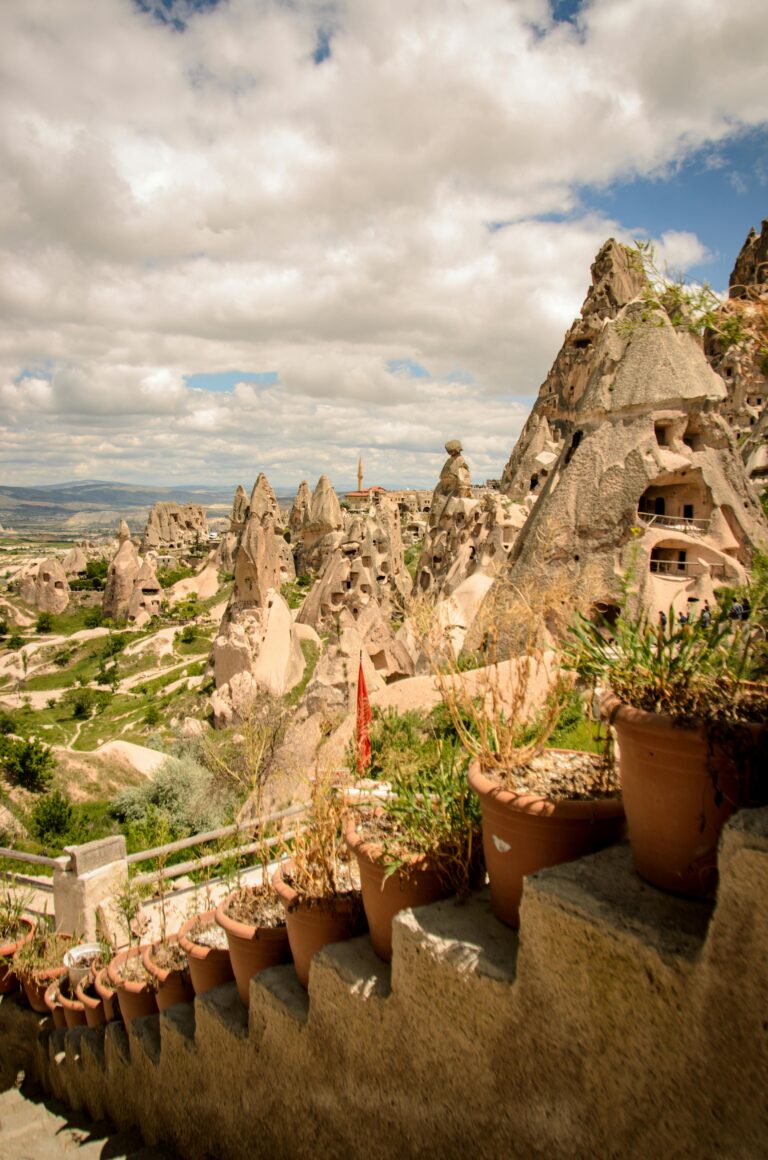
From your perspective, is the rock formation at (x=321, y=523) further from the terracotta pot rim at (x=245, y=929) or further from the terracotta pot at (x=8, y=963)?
the terracotta pot rim at (x=245, y=929)

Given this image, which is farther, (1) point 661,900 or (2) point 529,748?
(2) point 529,748

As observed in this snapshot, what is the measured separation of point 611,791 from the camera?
7.12ft

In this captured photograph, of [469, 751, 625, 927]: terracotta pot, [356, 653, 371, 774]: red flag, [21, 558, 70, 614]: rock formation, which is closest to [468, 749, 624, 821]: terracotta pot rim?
[469, 751, 625, 927]: terracotta pot

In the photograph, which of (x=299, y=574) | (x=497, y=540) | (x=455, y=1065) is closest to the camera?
(x=455, y=1065)

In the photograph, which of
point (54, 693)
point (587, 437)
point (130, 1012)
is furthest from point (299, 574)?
point (130, 1012)

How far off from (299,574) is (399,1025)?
3900cm

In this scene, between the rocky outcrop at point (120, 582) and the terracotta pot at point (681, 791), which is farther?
the rocky outcrop at point (120, 582)

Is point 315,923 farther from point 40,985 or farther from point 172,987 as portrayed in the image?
point 40,985

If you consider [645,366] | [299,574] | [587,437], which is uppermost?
[645,366]

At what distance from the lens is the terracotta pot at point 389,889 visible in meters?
2.18

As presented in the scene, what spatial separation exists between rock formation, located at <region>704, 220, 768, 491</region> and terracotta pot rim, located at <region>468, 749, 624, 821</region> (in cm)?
140

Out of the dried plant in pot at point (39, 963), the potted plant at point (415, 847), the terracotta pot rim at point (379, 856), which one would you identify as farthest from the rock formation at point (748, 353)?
the dried plant in pot at point (39, 963)

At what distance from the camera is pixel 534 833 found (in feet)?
6.32

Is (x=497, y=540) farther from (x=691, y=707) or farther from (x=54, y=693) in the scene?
(x=54, y=693)
